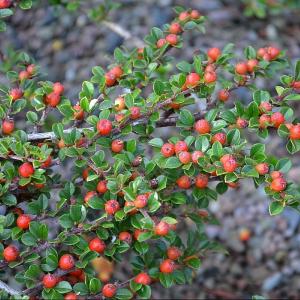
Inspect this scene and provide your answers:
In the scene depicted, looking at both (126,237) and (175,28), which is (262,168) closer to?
(126,237)

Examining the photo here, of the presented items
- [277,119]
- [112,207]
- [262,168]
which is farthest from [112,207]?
[277,119]

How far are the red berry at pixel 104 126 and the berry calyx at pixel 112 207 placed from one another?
0.79ft

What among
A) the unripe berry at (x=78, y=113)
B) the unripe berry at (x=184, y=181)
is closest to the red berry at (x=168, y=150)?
the unripe berry at (x=184, y=181)

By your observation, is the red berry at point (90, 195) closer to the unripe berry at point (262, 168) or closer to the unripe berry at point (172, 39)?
the unripe berry at point (262, 168)

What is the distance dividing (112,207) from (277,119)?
2.03ft

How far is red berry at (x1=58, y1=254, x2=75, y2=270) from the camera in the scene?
198 cm

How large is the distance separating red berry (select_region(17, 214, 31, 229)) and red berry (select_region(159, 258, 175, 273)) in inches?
19.4

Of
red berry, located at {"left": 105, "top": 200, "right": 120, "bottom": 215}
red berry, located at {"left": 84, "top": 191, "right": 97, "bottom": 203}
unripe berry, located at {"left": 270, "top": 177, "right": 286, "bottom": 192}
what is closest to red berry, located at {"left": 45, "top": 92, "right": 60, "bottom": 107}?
red berry, located at {"left": 84, "top": 191, "right": 97, "bottom": 203}

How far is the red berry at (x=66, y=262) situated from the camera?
1.98 m

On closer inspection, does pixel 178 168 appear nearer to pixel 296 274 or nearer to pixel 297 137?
pixel 297 137

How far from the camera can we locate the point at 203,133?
6.81ft

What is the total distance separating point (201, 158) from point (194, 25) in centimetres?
69

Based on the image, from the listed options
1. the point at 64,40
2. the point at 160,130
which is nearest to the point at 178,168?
the point at 160,130

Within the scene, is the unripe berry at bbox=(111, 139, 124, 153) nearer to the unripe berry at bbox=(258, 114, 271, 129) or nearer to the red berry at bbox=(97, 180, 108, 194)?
the red berry at bbox=(97, 180, 108, 194)
